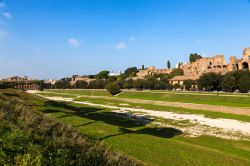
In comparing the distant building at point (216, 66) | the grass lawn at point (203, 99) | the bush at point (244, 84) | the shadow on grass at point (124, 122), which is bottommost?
the shadow on grass at point (124, 122)

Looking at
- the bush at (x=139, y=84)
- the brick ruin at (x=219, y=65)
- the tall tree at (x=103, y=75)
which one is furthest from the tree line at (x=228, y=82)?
the tall tree at (x=103, y=75)

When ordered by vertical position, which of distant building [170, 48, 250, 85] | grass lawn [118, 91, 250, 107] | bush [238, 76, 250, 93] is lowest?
grass lawn [118, 91, 250, 107]

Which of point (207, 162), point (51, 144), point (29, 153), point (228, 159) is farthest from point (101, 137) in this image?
point (29, 153)

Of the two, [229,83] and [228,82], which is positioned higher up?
[228,82]

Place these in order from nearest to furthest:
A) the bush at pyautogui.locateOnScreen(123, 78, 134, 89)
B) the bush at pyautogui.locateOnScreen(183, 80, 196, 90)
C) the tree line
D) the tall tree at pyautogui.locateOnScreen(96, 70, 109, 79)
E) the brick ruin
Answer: the tree line, the bush at pyautogui.locateOnScreen(183, 80, 196, 90), the brick ruin, the bush at pyautogui.locateOnScreen(123, 78, 134, 89), the tall tree at pyautogui.locateOnScreen(96, 70, 109, 79)

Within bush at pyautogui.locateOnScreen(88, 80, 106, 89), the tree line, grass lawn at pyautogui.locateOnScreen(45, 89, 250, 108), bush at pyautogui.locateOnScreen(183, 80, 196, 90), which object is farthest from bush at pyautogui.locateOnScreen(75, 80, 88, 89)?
the tree line

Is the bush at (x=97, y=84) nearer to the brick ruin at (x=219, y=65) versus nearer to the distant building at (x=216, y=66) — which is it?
the distant building at (x=216, y=66)

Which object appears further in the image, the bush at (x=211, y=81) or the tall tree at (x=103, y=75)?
the tall tree at (x=103, y=75)

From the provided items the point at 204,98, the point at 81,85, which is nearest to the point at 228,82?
the point at 204,98

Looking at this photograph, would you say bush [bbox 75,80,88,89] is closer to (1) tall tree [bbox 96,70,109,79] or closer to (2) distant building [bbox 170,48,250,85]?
(1) tall tree [bbox 96,70,109,79]

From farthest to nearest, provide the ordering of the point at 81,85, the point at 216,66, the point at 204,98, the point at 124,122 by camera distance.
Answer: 1. the point at 81,85
2. the point at 216,66
3. the point at 204,98
4. the point at 124,122


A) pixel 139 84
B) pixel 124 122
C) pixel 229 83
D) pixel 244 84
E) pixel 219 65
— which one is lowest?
pixel 124 122

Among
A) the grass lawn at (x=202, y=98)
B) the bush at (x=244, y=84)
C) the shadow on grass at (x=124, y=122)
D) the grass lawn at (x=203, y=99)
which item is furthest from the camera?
the bush at (x=244, y=84)

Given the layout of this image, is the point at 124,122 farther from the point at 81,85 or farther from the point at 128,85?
the point at 81,85
